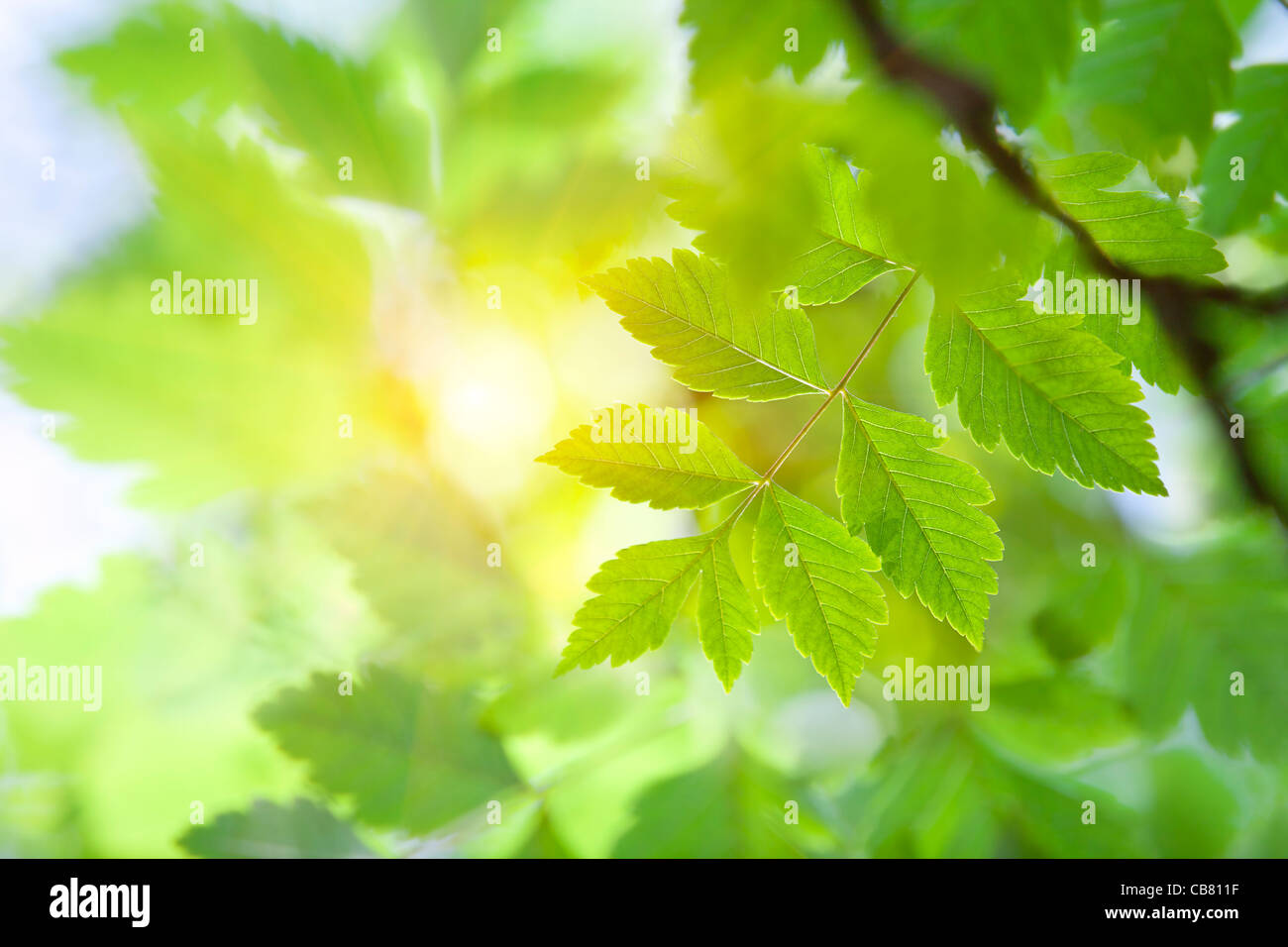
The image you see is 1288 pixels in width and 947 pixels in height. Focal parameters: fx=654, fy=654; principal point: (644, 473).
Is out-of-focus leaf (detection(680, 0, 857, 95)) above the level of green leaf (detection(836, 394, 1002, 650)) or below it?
above

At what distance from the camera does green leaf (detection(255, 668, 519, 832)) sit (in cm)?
53

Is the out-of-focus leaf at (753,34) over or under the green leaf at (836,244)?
over

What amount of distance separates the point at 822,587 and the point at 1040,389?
100 millimetres

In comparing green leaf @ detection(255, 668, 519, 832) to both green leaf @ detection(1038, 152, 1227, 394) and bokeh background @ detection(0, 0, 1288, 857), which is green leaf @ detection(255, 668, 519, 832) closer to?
bokeh background @ detection(0, 0, 1288, 857)

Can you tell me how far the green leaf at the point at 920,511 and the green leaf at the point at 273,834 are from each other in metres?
0.56

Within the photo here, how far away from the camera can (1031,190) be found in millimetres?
201

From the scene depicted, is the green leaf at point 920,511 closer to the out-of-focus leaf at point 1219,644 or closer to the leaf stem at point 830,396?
the leaf stem at point 830,396

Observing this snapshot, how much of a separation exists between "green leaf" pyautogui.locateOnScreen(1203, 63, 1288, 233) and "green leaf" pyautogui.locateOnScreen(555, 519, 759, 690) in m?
0.24

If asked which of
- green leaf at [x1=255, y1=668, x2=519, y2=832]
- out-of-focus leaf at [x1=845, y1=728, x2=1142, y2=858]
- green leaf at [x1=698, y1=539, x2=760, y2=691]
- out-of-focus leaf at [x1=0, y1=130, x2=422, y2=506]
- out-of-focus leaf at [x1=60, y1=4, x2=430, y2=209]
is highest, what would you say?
out-of-focus leaf at [x1=60, y1=4, x2=430, y2=209]

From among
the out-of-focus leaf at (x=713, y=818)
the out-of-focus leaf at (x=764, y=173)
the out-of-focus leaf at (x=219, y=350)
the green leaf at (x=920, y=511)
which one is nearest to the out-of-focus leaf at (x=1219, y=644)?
the out-of-focus leaf at (x=713, y=818)

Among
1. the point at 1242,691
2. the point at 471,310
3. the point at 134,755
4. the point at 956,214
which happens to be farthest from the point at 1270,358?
the point at 134,755

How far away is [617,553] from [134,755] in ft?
2.34

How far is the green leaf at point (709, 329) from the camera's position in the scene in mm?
226

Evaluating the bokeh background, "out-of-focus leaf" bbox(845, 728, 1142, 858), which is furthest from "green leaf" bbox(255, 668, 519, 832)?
"out-of-focus leaf" bbox(845, 728, 1142, 858)
